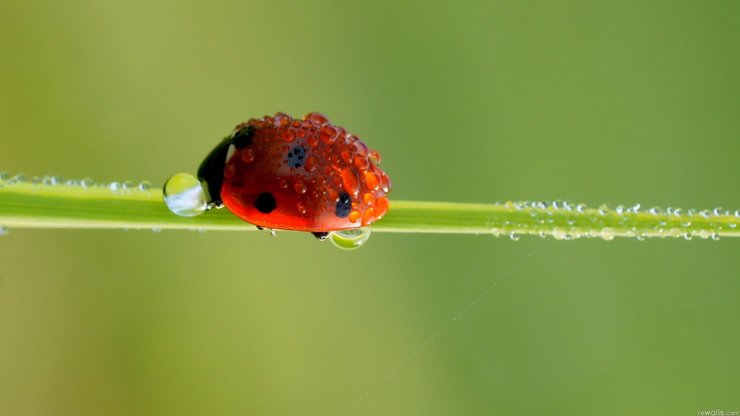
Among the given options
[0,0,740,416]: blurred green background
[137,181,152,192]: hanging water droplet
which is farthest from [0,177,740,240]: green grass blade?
[0,0,740,416]: blurred green background

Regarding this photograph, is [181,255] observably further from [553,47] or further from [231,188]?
[553,47]

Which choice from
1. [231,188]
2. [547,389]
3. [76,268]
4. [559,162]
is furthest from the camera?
[559,162]

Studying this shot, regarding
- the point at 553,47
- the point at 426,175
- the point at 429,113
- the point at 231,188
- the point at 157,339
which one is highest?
the point at 553,47

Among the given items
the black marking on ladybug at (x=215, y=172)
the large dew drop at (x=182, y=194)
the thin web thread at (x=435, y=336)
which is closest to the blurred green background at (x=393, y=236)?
the thin web thread at (x=435, y=336)

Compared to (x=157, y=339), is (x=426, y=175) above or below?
above

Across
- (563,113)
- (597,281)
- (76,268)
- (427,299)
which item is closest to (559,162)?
(563,113)

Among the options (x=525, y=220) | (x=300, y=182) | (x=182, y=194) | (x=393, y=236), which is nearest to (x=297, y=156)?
(x=300, y=182)

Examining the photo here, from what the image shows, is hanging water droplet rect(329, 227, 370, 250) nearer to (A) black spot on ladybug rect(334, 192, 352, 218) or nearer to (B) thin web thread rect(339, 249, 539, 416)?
(A) black spot on ladybug rect(334, 192, 352, 218)
